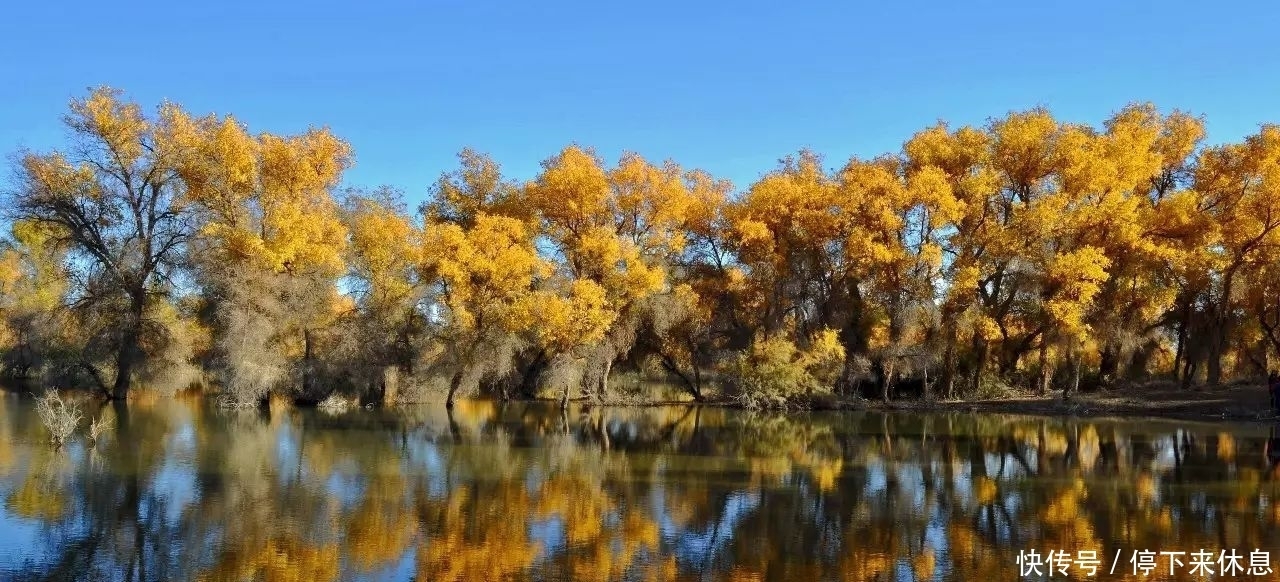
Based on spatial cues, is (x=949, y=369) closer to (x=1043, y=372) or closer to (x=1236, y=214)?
(x=1043, y=372)

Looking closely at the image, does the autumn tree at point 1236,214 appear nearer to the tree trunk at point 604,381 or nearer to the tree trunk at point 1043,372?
the tree trunk at point 1043,372

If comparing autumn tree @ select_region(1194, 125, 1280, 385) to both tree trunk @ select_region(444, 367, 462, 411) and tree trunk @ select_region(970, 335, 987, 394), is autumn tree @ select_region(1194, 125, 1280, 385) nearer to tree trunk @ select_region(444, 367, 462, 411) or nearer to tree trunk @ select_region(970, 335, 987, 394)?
tree trunk @ select_region(970, 335, 987, 394)

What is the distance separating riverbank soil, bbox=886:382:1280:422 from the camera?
28906 millimetres

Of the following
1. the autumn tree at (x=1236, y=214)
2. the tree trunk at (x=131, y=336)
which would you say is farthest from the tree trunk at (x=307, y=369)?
the autumn tree at (x=1236, y=214)

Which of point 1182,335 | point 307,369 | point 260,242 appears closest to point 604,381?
point 307,369

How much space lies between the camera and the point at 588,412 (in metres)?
33.5

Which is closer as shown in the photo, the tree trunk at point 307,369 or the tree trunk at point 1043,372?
the tree trunk at point 307,369

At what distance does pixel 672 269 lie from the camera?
39.0m

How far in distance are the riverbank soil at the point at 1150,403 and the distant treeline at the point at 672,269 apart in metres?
1.80

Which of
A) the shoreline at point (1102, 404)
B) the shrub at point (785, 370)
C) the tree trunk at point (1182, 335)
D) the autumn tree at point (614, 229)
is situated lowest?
the shoreline at point (1102, 404)

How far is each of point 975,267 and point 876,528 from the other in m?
23.8

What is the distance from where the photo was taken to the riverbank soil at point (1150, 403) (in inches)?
1138

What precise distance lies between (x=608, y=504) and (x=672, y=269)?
85.1 ft

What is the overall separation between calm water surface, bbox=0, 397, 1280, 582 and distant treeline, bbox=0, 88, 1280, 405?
33.0ft
